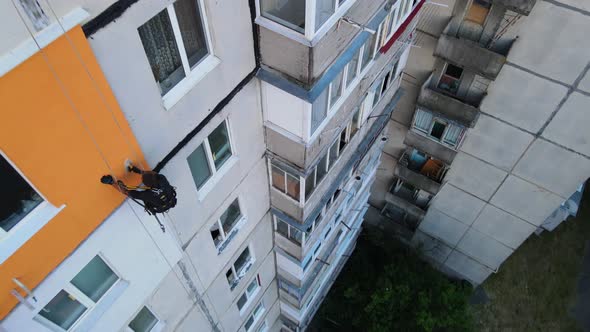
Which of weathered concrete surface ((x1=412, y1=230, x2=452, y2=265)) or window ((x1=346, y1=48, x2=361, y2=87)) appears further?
weathered concrete surface ((x1=412, y1=230, x2=452, y2=265))

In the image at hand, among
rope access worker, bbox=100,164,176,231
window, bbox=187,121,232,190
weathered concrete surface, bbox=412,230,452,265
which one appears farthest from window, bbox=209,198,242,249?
weathered concrete surface, bbox=412,230,452,265

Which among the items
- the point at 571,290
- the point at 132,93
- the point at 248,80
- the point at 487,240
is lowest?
the point at 132,93

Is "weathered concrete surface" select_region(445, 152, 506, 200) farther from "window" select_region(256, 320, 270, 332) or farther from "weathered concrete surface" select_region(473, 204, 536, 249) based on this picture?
"window" select_region(256, 320, 270, 332)

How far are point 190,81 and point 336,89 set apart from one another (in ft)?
13.6

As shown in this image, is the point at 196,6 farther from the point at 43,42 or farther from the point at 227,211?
the point at 227,211

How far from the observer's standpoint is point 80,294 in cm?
859

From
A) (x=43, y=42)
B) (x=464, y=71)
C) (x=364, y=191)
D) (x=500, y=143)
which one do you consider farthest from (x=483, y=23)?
(x=43, y=42)

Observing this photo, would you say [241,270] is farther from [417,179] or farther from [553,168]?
[553,168]

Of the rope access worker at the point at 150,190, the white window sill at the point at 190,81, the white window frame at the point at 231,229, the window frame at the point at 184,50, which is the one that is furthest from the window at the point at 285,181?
the rope access worker at the point at 150,190

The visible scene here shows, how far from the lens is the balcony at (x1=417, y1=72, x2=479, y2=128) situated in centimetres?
1800

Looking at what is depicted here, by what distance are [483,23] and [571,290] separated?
22199 mm

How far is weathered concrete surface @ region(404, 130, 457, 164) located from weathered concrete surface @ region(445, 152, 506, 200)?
0.39m

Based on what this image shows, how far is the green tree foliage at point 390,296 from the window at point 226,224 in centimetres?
1291

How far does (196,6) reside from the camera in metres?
7.44
